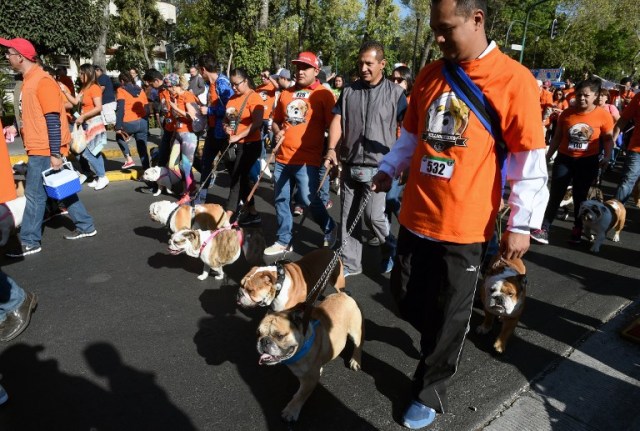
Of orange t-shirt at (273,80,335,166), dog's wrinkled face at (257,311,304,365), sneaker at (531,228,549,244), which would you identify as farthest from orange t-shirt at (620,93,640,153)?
dog's wrinkled face at (257,311,304,365)

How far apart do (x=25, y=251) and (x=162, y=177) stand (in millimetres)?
2764

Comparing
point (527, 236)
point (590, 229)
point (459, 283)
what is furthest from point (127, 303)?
point (590, 229)

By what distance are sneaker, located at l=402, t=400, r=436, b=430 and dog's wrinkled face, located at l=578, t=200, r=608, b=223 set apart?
13.7 ft

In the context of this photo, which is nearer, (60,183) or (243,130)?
(60,183)

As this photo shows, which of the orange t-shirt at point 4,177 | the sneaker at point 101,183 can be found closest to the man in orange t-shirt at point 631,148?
the orange t-shirt at point 4,177

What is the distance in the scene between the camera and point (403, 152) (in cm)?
261

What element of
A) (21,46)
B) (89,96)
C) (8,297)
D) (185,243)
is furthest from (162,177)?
(8,297)

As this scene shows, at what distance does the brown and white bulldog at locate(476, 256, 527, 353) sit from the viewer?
10.00 ft

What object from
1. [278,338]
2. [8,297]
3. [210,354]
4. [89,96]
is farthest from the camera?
[89,96]

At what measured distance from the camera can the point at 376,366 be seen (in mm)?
3064

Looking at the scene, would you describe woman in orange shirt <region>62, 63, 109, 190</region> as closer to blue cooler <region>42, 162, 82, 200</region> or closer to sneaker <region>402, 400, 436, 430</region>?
blue cooler <region>42, 162, 82, 200</region>

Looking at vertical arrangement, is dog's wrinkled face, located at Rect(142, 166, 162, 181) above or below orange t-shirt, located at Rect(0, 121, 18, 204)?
below

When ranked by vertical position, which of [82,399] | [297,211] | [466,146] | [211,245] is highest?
[466,146]

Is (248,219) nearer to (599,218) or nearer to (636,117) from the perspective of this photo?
(599,218)
